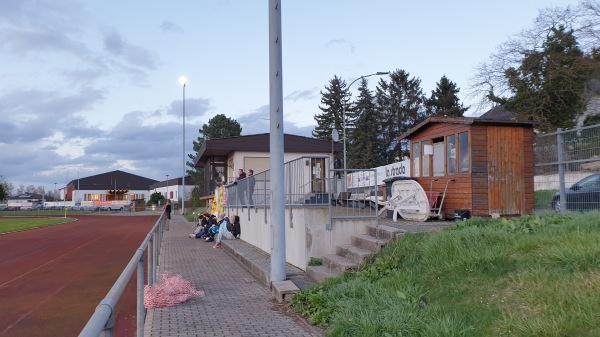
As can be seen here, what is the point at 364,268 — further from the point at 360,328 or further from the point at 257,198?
the point at 257,198

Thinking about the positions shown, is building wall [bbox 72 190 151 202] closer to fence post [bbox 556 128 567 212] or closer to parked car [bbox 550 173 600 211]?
fence post [bbox 556 128 567 212]

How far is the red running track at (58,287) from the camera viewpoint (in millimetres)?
8461

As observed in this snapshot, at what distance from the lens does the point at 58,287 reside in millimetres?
12242

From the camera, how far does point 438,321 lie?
5.15m

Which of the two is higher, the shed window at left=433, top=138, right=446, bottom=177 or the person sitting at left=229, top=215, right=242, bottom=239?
the shed window at left=433, top=138, right=446, bottom=177

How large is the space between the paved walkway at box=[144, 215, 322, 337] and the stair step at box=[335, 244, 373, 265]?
2.77ft

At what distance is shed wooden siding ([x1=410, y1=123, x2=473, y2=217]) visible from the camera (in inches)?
494

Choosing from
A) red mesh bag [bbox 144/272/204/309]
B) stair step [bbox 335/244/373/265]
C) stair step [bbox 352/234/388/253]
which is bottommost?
red mesh bag [bbox 144/272/204/309]

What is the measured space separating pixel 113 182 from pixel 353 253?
4951 inches

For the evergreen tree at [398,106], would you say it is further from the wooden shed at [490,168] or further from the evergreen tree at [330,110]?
the wooden shed at [490,168]

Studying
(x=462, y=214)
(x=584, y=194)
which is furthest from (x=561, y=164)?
(x=462, y=214)

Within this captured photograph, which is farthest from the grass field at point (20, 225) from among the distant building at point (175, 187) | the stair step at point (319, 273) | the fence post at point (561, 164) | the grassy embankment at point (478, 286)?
the distant building at point (175, 187)

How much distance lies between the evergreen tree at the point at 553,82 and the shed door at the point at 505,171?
62.8 ft

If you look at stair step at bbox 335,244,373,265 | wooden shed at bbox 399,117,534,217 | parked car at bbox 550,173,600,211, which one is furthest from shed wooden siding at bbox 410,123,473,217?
stair step at bbox 335,244,373,265
